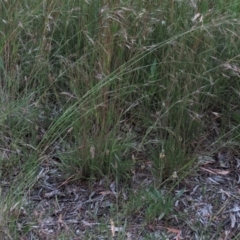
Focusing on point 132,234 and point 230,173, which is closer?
point 132,234

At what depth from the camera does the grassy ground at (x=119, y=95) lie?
11.6 ft

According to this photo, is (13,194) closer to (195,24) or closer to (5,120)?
(5,120)

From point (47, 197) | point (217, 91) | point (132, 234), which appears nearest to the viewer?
point (132, 234)

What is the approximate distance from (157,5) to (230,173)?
1086 millimetres

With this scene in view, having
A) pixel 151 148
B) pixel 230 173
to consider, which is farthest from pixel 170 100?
pixel 230 173

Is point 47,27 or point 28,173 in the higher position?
point 47,27

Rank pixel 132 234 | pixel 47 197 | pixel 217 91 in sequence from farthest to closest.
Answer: pixel 217 91 < pixel 47 197 < pixel 132 234

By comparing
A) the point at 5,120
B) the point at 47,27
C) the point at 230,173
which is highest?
the point at 47,27

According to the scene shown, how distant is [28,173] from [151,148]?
2.25 ft

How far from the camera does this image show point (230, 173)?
3.73m

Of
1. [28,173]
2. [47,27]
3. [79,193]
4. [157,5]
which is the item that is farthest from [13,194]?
[157,5]

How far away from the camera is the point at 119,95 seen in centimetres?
365

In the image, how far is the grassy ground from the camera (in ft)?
11.6

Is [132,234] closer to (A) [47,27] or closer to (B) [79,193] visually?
(B) [79,193]
